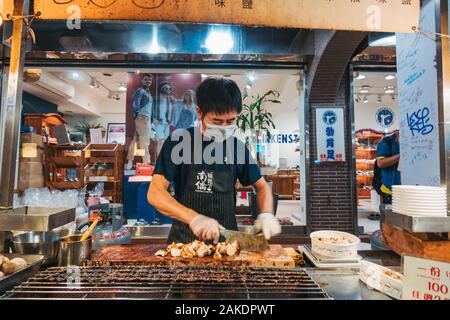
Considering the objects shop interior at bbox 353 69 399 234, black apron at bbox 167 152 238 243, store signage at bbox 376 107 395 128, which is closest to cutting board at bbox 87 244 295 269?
black apron at bbox 167 152 238 243

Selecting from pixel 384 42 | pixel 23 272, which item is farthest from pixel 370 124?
pixel 23 272

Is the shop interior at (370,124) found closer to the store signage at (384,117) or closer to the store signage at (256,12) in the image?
the store signage at (384,117)

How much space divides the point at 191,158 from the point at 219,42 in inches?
92.0

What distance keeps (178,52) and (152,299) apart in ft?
12.0

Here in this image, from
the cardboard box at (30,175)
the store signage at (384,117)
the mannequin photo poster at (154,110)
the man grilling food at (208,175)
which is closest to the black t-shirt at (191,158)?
the man grilling food at (208,175)

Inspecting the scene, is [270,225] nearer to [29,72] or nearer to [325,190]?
[325,190]

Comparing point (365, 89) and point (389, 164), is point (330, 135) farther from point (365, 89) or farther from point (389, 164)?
point (365, 89)

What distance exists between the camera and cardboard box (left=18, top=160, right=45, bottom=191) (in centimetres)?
480

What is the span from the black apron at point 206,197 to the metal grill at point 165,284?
1025 mm

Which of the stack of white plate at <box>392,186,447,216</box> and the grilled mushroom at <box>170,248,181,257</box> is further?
the grilled mushroom at <box>170,248,181,257</box>

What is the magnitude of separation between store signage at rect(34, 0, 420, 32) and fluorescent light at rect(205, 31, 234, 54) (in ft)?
8.86

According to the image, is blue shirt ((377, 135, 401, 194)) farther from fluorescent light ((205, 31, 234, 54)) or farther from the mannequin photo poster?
the mannequin photo poster

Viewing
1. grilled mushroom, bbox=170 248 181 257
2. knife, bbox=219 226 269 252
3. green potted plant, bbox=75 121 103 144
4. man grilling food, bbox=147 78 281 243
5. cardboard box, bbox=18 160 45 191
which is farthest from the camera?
green potted plant, bbox=75 121 103 144

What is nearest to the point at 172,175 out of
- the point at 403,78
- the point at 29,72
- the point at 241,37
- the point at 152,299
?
the point at 152,299
